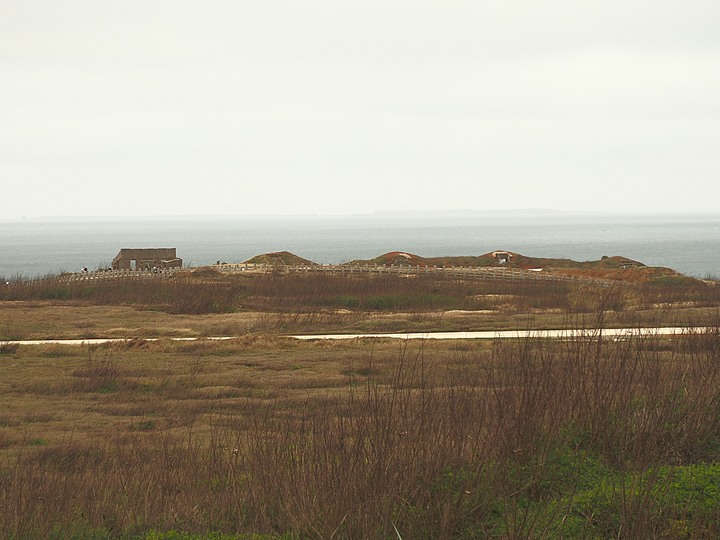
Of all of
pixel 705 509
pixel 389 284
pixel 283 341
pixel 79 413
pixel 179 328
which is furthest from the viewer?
pixel 389 284

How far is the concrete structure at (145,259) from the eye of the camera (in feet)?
211

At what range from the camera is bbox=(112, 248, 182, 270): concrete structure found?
211 feet

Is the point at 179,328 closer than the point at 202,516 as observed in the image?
No

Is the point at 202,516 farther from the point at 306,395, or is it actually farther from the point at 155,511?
the point at 306,395

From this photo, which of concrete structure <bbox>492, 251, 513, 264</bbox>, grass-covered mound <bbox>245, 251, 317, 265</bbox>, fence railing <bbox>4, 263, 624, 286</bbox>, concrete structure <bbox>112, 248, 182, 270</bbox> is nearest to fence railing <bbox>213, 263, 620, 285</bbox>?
fence railing <bbox>4, 263, 624, 286</bbox>

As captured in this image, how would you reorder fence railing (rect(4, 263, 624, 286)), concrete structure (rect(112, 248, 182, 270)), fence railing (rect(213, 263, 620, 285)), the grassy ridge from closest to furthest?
the grassy ridge
fence railing (rect(4, 263, 624, 286))
fence railing (rect(213, 263, 620, 285))
concrete structure (rect(112, 248, 182, 270))

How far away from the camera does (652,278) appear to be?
55812 millimetres

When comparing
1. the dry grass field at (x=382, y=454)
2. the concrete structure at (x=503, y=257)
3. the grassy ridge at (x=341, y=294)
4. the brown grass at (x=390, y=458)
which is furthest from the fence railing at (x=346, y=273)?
the brown grass at (x=390, y=458)

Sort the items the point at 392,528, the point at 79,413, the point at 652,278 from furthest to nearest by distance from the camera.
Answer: the point at 652,278 < the point at 79,413 < the point at 392,528

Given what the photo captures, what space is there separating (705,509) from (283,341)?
63.0 ft

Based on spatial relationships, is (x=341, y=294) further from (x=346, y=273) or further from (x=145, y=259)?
(x=145, y=259)

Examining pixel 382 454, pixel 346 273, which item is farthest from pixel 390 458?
pixel 346 273

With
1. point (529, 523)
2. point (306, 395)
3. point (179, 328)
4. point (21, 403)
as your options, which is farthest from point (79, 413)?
point (179, 328)

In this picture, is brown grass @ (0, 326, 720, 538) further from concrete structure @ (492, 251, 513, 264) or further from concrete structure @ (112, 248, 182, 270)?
concrete structure @ (492, 251, 513, 264)
